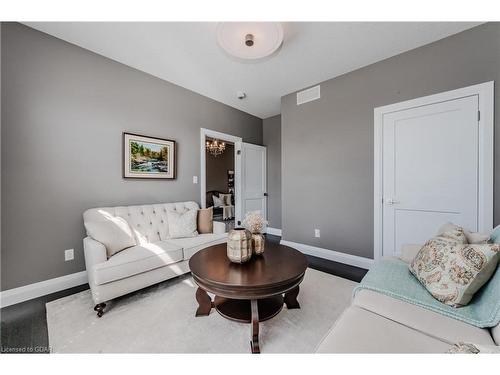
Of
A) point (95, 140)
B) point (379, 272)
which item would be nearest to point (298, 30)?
point (379, 272)

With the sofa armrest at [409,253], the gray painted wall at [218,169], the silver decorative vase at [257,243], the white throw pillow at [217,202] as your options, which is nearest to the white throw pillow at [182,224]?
the silver decorative vase at [257,243]

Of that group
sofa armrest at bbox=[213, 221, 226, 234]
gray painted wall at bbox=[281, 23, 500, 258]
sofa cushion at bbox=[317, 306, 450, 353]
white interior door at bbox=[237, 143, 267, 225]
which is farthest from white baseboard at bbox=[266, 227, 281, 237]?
sofa cushion at bbox=[317, 306, 450, 353]

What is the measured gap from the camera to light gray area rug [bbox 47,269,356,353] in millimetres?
1340

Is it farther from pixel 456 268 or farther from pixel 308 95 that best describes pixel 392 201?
pixel 308 95

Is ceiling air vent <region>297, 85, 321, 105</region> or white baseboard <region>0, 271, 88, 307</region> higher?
ceiling air vent <region>297, 85, 321, 105</region>

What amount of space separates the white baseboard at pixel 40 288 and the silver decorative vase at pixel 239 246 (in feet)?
6.24

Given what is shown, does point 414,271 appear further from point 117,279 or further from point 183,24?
point 183,24

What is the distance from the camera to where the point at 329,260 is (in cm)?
298

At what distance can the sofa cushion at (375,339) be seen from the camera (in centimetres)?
78

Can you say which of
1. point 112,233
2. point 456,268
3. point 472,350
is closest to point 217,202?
point 112,233

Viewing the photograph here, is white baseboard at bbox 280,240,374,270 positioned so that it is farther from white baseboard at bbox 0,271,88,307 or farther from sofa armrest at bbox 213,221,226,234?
white baseboard at bbox 0,271,88,307

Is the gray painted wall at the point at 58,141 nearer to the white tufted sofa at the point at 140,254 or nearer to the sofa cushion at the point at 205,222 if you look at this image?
the white tufted sofa at the point at 140,254

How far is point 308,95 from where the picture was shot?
127 inches

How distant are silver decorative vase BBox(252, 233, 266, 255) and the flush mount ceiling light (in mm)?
1597
